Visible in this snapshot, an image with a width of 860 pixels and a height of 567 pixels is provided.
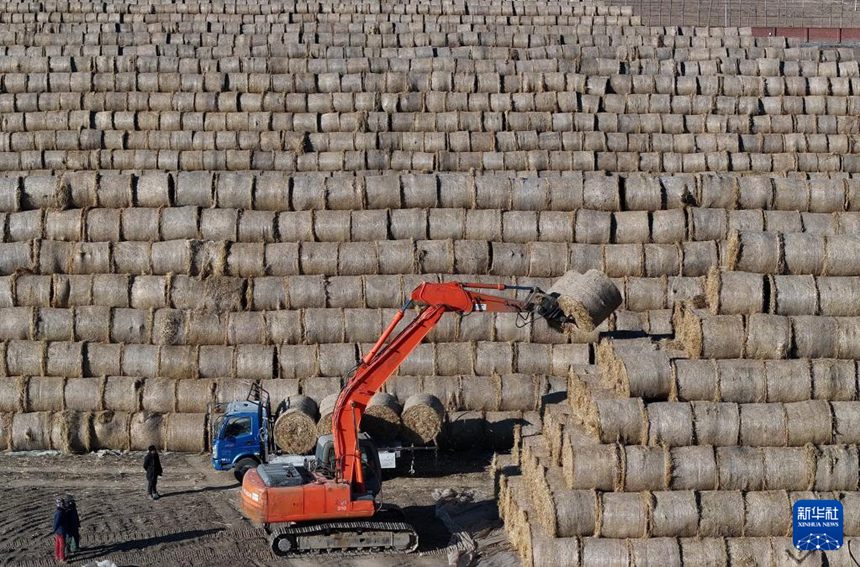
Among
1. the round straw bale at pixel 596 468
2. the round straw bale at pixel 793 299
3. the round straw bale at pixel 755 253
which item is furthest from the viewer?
the round straw bale at pixel 755 253

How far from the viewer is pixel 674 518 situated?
13953mm

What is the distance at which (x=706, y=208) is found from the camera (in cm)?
2173

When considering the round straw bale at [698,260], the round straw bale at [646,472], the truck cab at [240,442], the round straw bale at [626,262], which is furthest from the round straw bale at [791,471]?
the truck cab at [240,442]

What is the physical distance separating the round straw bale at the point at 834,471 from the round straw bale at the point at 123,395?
11.0 m

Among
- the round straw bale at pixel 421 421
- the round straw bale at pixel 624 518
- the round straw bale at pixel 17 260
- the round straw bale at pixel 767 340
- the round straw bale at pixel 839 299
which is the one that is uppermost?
the round straw bale at pixel 17 260

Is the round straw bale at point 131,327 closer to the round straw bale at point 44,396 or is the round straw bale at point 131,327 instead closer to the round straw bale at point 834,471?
the round straw bale at point 44,396

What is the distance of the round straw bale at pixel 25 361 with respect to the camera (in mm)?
20094

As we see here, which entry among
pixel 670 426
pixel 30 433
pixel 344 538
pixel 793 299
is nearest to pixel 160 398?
pixel 30 433

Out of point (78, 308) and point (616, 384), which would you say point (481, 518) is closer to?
point (616, 384)

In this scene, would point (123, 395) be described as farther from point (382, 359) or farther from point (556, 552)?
point (556, 552)

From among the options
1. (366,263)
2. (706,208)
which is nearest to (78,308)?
(366,263)

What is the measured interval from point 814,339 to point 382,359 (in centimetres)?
575

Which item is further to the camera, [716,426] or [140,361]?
[140,361]

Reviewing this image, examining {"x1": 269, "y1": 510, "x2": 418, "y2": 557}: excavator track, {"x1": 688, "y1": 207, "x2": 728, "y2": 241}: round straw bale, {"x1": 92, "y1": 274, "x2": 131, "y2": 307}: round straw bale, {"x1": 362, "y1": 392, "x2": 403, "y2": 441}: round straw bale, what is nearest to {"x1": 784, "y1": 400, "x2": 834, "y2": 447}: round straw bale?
{"x1": 269, "y1": 510, "x2": 418, "y2": 557}: excavator track
